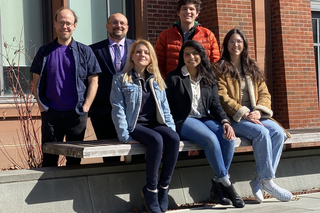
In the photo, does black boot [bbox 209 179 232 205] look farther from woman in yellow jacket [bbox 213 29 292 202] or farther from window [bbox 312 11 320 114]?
window [bbox 312 11 320 114]

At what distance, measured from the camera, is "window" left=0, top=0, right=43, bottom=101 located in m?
7.63

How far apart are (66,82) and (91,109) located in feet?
2.04

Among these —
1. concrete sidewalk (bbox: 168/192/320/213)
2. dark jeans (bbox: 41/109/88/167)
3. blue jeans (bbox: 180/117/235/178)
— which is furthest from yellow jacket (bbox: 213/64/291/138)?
dark jeans (bbox: 41/109/88/167)

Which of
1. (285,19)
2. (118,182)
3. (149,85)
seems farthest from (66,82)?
(285,19)

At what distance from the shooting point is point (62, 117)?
16.4ft

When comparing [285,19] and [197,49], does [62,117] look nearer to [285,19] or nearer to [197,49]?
[197,49]

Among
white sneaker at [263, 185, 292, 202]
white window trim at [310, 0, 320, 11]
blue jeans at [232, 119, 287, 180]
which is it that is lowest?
white sneaker at [263, 185, 292, 202]

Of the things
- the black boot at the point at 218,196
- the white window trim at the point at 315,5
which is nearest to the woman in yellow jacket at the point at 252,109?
the black boot at the point at 218,196

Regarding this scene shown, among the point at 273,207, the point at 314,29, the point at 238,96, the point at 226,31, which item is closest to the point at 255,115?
the point at 238,96

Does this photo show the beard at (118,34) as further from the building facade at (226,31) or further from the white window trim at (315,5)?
the white window trim at (315,5)

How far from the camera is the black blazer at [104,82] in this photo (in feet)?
17.8

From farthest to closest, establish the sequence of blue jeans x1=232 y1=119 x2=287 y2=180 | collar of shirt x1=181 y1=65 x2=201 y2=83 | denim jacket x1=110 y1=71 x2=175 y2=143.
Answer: collar of shirt x1=181 y1=65 x2=201 y2=83
blue jeans x1=232 y1=119 x2=287 y2=180
denim jacket x1=110 y1=71 x2=175 y2=143

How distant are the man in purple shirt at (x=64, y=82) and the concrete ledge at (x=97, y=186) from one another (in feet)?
1.59

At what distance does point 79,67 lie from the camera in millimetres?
5059
